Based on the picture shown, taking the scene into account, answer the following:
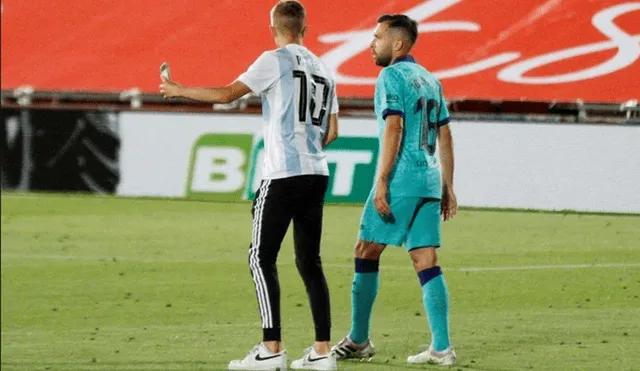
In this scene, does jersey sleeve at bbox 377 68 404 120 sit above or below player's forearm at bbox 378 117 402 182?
above

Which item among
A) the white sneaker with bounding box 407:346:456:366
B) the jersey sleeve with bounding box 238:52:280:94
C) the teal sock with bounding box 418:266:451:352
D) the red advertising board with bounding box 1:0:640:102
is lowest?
the white sneaker with bounding box 407:346:456:366

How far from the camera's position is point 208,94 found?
6344 millimetres

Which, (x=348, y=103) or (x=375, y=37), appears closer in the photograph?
(x=375, y=37)

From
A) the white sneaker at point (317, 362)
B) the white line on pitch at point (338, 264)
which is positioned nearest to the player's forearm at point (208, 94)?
the white sneaker at point (317, 362)

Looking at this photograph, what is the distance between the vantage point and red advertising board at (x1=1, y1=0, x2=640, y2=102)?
19062 mm

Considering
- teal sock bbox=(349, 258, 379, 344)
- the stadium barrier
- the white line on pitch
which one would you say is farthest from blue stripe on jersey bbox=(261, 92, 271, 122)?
the stadium barrier

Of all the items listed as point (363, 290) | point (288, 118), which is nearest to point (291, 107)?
point (288, 118)

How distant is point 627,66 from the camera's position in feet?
61.8

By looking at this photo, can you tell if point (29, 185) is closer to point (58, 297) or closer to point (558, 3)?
point (558, 3)

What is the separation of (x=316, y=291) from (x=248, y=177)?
10757 millimetres

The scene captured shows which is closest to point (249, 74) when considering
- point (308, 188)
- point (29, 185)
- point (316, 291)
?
point (308, 188)

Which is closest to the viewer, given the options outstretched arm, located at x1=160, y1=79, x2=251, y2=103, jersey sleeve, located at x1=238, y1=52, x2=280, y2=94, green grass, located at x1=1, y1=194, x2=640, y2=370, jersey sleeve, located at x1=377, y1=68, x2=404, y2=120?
outstretched arm, located at x1=160, y1=79, x2=251, y2=103

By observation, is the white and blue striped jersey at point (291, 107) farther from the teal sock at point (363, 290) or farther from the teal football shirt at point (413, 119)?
the teal sock at point (363, 290)

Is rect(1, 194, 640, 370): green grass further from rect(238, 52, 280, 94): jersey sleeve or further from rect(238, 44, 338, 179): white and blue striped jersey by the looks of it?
rect(238, 52, 280, 94): jersey sleeve
